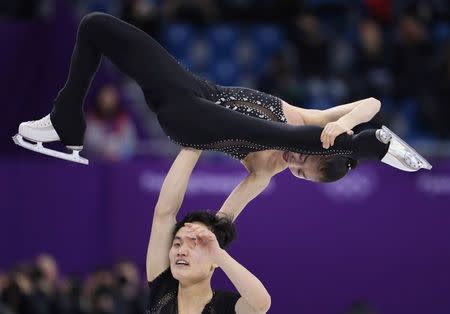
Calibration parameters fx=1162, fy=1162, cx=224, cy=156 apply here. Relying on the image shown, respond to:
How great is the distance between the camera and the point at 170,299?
19.8 feet

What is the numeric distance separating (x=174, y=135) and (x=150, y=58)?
438 millimetres

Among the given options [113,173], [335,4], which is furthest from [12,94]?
[335,4]

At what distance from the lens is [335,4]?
1259 cm

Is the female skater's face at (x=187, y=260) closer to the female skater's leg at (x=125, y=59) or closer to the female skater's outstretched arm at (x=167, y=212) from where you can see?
the female skater's outstretched arm at (x=167, y=212)

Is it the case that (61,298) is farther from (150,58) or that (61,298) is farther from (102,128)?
(150,58)

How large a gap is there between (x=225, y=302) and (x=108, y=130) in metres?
4.59

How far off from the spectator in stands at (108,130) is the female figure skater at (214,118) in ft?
12.4

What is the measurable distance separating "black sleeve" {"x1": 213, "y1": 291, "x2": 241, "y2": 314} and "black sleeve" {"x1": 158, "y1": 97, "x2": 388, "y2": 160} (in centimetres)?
77

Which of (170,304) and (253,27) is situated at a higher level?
(253,27)

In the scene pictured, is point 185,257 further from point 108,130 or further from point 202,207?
point 108,130

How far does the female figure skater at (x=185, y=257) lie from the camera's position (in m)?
5.79

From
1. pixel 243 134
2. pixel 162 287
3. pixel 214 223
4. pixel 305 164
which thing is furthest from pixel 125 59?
pixel 162 287

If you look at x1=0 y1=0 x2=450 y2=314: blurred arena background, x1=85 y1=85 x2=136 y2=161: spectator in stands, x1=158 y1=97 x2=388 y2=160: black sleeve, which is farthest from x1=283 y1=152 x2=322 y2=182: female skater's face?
x1=85 y1=85 x2=136 y2=161: spectator in stands

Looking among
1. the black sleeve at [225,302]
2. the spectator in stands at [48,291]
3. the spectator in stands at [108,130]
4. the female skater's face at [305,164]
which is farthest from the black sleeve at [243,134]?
the spectator in stands at [108,130]
